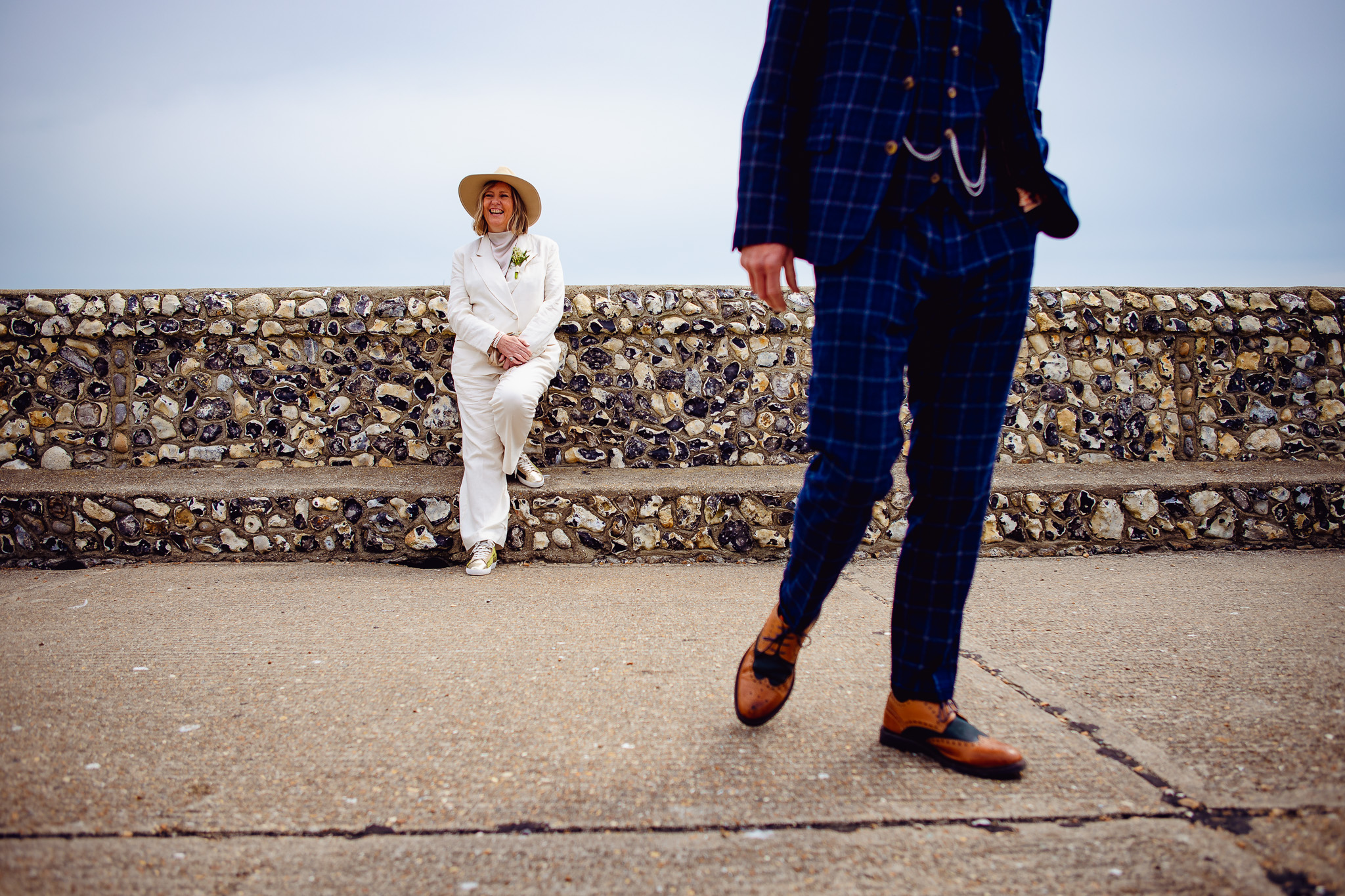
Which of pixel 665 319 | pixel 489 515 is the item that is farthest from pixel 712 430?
pixel 489 515

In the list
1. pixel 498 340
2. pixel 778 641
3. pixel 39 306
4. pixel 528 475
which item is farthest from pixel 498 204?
pixel 778 641

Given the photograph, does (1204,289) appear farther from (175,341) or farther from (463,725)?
(175,341)

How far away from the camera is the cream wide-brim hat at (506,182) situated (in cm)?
421

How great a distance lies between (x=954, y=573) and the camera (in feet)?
5.72

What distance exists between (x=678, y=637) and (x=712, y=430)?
2.18m

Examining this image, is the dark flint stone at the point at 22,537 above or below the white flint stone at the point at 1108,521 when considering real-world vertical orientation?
below

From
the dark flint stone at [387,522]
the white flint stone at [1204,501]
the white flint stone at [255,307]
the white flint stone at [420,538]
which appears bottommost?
the white flint stone at [420,538]

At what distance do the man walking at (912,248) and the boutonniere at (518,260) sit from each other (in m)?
2.71

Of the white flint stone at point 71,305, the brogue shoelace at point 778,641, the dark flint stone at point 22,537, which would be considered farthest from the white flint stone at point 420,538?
A: the brogue shoelace at point 778,641

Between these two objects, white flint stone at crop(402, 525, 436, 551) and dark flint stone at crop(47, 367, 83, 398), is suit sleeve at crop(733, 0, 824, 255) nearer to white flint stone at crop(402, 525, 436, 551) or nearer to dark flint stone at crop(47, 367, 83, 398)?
white flint stone at crop(402, 525, 436, 551)

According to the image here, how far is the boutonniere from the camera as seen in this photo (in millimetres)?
4223

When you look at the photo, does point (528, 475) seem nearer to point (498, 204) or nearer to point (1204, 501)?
point (498, 204)

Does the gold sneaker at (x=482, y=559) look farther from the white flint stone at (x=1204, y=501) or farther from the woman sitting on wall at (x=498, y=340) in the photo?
the white flint stone at (x=1204, y=501)

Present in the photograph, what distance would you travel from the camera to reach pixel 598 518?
4145mm
